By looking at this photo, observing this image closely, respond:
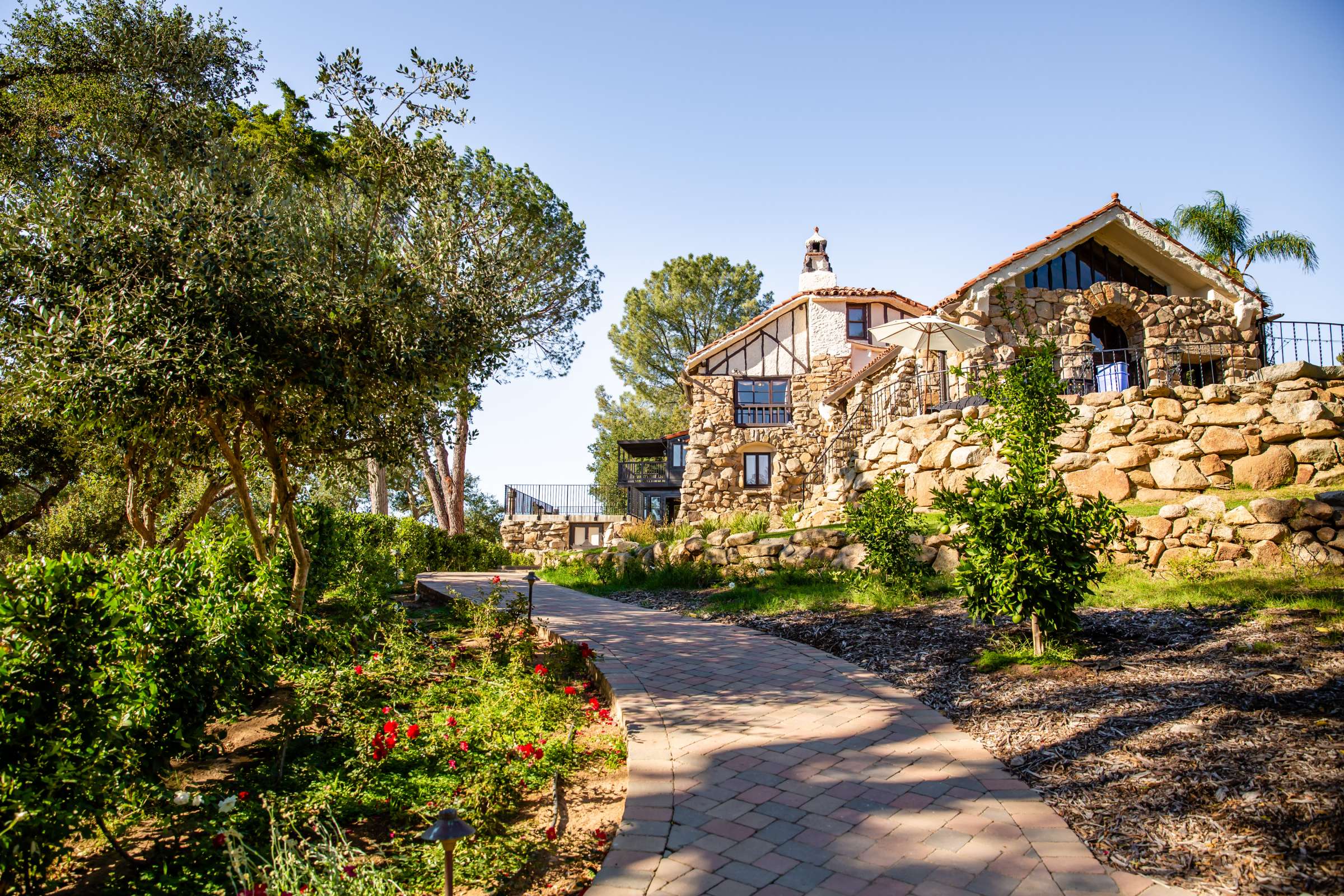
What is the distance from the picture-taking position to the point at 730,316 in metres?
31.3

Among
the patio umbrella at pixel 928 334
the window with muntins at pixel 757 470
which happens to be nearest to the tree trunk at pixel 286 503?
the patio umbrella at pixel 928 334

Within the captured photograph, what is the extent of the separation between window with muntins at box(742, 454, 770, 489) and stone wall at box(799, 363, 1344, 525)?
35.4 ft

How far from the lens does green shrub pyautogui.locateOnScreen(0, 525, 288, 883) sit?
8.75ft

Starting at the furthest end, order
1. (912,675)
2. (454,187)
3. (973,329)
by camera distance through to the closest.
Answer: (973,329)
(454,187)
(912,675)

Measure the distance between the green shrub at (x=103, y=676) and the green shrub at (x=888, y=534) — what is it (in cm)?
657

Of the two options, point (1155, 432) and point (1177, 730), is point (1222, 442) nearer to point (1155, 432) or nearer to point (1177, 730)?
point (1155, 432)

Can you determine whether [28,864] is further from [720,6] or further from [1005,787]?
[720,6]

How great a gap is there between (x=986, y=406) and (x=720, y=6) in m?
7.12

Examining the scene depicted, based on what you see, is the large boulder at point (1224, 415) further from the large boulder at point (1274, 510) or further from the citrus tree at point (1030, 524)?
the citrus tree at point (1030, 524)

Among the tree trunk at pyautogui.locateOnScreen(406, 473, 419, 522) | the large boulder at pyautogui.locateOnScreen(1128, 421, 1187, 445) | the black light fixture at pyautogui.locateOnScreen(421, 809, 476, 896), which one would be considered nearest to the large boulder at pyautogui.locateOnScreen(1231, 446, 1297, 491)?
the large boulder at pyautogui.locateOnScreen(1128, 421, 1187, 445)

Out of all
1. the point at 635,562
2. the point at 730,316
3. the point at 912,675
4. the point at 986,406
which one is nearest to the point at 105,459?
the point at 635,562

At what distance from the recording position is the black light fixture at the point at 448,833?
226 cm

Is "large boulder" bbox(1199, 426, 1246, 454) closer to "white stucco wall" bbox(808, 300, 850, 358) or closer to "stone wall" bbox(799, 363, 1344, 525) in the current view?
"stone wall" bbox(799, 363, 1344, 525)

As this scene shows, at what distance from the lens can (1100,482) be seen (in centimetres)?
973
